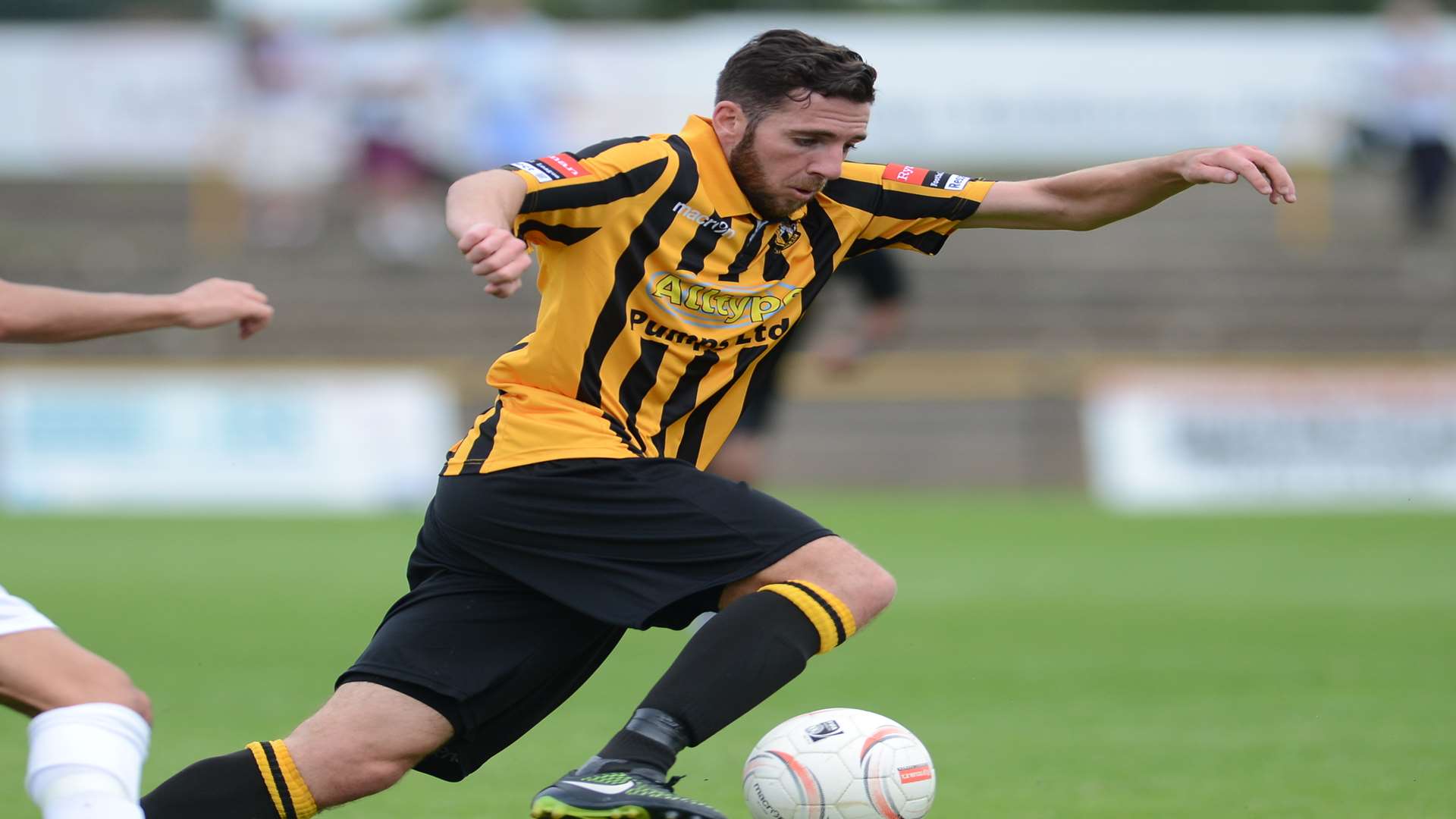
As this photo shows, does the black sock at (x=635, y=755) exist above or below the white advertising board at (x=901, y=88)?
below

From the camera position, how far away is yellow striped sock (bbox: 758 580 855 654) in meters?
4.14

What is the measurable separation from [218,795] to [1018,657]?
185 inches

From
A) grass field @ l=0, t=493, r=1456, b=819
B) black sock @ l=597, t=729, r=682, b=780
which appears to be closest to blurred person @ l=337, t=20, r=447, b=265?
grass field @ l=0, t=493, r=1456, b=819

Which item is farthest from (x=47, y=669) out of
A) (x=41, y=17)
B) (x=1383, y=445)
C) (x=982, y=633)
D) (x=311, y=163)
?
(x=41, y=17)

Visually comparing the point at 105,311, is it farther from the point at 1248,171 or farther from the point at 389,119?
the point at 389,119

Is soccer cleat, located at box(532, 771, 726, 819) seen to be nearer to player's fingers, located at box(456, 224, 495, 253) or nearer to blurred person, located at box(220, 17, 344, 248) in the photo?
player's fingers, located at box(456, 224, 495, 253)

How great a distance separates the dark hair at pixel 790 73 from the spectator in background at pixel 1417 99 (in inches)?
708

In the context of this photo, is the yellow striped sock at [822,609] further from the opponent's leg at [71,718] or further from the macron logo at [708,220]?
the opponent's leg at [71,718]

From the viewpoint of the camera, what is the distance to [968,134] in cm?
2250

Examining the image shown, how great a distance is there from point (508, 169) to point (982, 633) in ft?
17.8

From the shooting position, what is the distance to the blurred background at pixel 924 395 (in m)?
6.71

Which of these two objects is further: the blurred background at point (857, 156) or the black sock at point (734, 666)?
the blurred background at point (857, 156)

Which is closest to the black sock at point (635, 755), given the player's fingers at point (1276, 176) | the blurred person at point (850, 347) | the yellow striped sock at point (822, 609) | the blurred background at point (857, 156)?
the yellow striped sock at point (822, 609)

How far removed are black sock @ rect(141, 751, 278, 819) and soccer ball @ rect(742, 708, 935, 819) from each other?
106 centimetres
